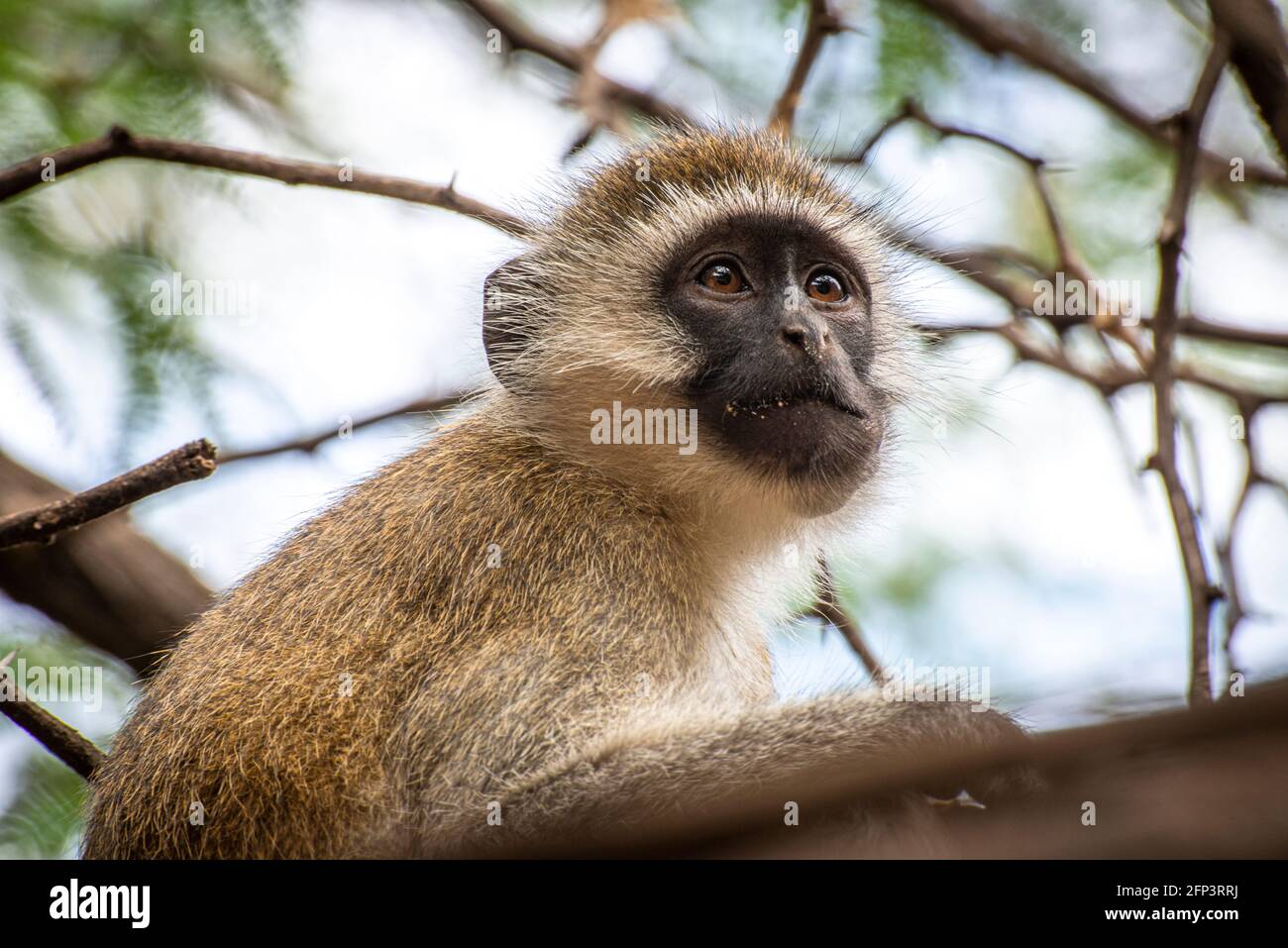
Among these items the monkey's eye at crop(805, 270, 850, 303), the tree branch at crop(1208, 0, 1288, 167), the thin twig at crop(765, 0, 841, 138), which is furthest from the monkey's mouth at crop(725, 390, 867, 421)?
the thin twig at crop(765, 0, 841, 138)

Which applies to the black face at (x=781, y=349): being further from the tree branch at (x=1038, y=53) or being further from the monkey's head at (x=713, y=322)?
the tree branch at (x=1038, y=53)

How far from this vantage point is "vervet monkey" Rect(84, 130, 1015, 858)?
13.2 ft

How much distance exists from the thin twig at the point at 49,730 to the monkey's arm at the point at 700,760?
5.07 feet

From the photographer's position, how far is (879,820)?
3.39 m

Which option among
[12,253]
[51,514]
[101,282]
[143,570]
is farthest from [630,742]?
[12,253]

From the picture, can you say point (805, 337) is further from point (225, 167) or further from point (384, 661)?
point (225, 167)

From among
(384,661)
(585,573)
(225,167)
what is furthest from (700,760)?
(225,167)

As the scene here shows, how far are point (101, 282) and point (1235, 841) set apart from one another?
5.29m

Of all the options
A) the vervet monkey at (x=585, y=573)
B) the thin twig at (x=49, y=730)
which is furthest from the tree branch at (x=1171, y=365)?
the thin twig at (x=49, y=730)

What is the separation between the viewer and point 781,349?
4848 millimetres

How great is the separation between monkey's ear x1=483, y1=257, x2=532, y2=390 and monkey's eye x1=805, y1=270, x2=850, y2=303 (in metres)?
1.23

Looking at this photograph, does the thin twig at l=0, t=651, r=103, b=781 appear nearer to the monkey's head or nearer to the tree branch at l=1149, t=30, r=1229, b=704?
the monkey's head

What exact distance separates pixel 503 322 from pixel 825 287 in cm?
141
